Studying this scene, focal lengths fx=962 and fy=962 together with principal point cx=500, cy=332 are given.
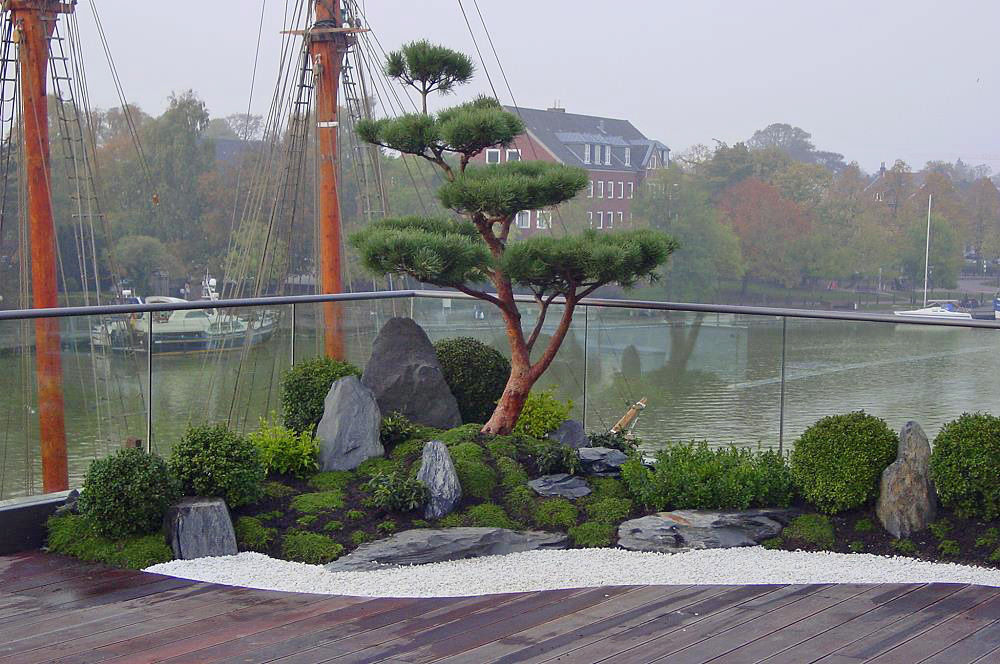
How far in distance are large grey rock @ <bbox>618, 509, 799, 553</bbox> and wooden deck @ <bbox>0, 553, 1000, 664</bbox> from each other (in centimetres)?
53

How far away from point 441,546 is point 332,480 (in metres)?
0.93

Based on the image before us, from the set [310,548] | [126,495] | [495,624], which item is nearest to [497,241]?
[310,548]

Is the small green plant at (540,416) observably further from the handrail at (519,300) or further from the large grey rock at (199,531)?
the large grey rock at (199,531)

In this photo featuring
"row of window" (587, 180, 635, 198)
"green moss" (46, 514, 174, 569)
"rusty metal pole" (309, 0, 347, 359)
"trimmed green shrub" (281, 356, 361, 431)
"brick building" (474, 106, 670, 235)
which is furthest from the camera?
"row of window" (587, 180, 635, 198)

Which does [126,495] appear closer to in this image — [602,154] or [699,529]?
[699,529]

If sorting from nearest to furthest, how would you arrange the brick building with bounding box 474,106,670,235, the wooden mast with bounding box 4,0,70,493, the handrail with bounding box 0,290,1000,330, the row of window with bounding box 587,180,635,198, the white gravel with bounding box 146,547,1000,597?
the white gravel with bounding box 146,547,1000,597 < the handrail with bounding box 0,290,1000,330 < the wooden mast with bounding box 4,0,70,493 < the brick building with bounding box 474,106,670,235 < the row of window with bounding box 587,180,635,198

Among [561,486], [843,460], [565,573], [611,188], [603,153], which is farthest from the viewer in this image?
[603,153]

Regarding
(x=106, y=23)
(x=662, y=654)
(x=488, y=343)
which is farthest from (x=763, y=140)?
(x=662, y=654)

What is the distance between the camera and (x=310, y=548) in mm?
4305

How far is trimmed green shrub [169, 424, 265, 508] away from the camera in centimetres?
448

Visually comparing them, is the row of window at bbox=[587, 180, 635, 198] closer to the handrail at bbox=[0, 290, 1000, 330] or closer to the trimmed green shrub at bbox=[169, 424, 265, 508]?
the handrail at bbox=[0, 290, 1000, 330]

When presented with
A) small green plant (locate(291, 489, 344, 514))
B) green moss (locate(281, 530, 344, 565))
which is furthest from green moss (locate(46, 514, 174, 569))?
small green plant (locate(291, 489, 344, 514))

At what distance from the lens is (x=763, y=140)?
44.4 meters

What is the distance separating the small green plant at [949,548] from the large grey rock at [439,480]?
2218mm
